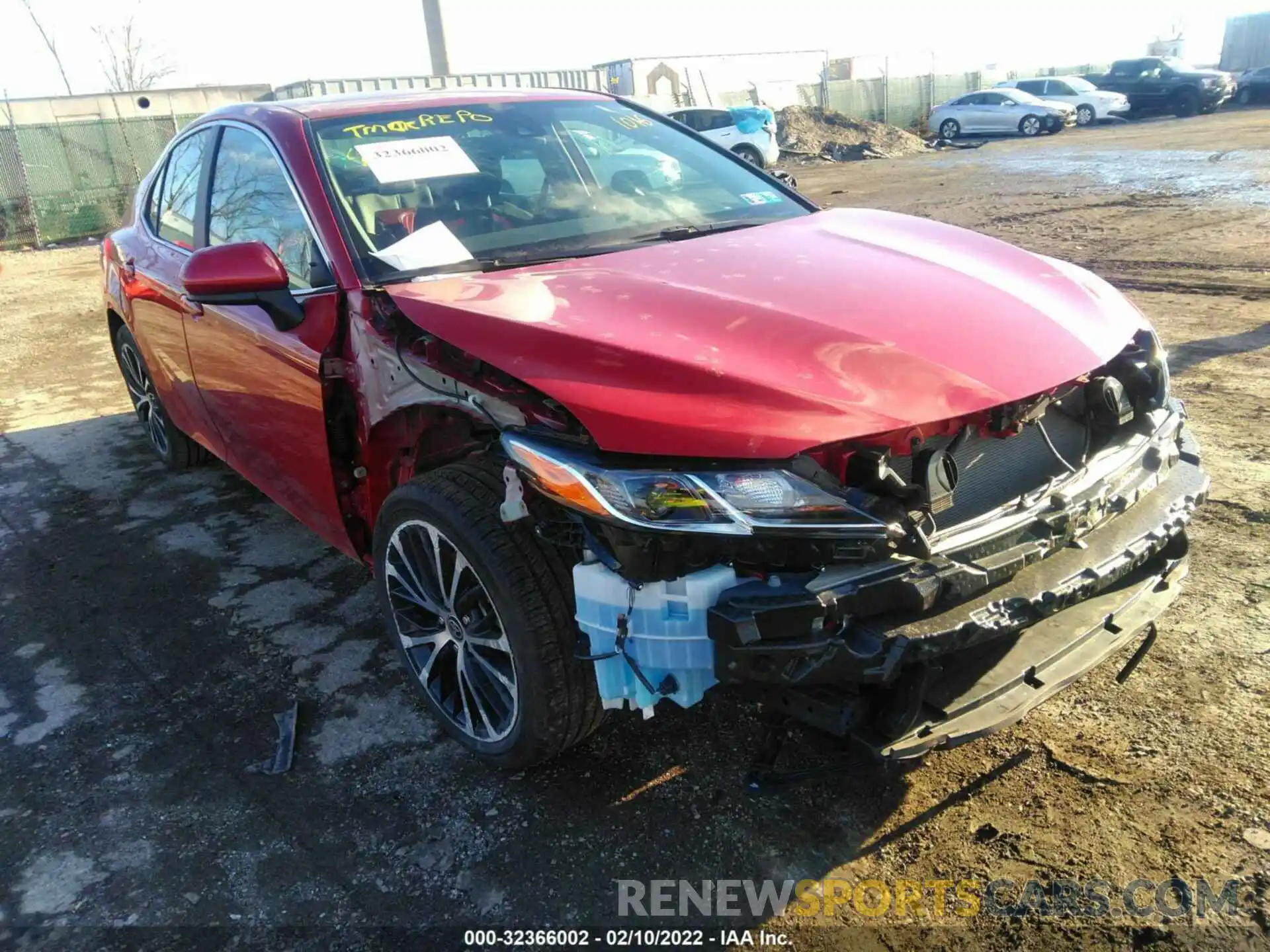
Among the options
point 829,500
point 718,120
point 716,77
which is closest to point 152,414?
point 829,500

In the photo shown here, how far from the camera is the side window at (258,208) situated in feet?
9.98

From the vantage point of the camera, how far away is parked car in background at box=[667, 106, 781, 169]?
21.0 metres

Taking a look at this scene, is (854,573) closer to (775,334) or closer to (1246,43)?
(775,334)

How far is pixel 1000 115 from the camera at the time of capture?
28.2 m

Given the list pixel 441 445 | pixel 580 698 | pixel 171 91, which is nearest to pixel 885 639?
pixel 580 698

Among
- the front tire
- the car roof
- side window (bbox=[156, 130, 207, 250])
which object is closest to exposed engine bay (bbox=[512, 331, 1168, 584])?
the front tire

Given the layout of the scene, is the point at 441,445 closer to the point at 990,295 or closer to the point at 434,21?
the point at 990,295

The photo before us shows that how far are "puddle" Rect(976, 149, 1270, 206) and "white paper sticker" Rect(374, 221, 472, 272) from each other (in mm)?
11817

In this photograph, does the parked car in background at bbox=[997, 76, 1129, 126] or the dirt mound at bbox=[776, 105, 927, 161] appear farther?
the parked car in background at bbox=[997, 76, 1129, 126]

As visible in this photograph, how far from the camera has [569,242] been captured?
10.2ft

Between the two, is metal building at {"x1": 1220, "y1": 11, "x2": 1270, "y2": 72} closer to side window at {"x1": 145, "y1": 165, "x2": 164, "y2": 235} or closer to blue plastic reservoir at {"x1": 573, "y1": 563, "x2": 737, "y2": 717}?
side window at {"x1": 145, "y1": 165, "x2": 164, "y2": 235}

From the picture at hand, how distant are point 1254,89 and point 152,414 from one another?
36.9 metres

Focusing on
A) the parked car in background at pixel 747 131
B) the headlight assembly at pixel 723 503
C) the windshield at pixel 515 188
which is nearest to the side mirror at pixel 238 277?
the windshield at pixel 515 188

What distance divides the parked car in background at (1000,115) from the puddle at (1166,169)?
735cm
